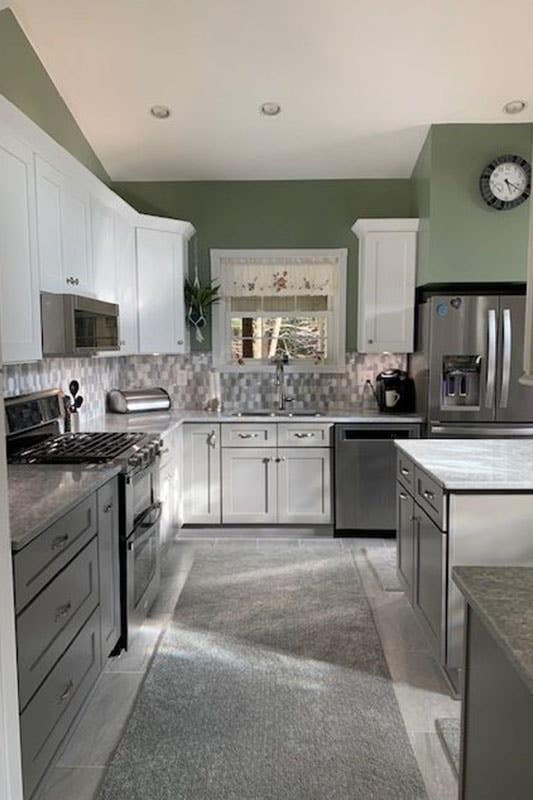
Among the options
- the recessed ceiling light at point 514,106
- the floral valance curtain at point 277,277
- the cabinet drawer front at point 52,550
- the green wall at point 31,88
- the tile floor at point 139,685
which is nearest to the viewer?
the cabinet drawer front at point 52,550

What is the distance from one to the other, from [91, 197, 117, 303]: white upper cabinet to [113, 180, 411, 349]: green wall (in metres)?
1.07

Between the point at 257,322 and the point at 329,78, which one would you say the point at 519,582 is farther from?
the point at 257,322

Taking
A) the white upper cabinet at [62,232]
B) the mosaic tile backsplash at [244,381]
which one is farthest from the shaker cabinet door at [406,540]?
the white upper cabinet at [62,232]

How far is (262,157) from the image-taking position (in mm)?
4590

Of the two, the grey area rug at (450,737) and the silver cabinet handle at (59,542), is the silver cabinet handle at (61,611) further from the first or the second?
the grey area rug at (450,737)

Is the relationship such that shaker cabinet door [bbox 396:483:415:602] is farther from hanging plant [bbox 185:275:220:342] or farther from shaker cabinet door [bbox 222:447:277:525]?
hanging plant [bbox 185:275:220:342]

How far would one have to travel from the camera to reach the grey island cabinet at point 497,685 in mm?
1106

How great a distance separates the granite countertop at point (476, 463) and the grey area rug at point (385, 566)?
3.04ft

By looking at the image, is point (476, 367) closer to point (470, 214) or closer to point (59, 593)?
point (470, 214)

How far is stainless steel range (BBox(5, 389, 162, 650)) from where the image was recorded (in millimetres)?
2707

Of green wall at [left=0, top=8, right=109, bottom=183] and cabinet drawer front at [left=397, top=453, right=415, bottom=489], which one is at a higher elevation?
green wall at [left=0, top=8, right=109, bottom=183]

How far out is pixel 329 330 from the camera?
16.6ft

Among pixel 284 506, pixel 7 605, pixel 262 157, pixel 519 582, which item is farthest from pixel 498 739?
pixel 262 157

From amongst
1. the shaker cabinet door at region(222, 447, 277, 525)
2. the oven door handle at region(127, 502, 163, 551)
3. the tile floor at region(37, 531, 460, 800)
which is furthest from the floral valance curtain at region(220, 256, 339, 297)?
the tile floor at region(37, 531, 460, 800)
